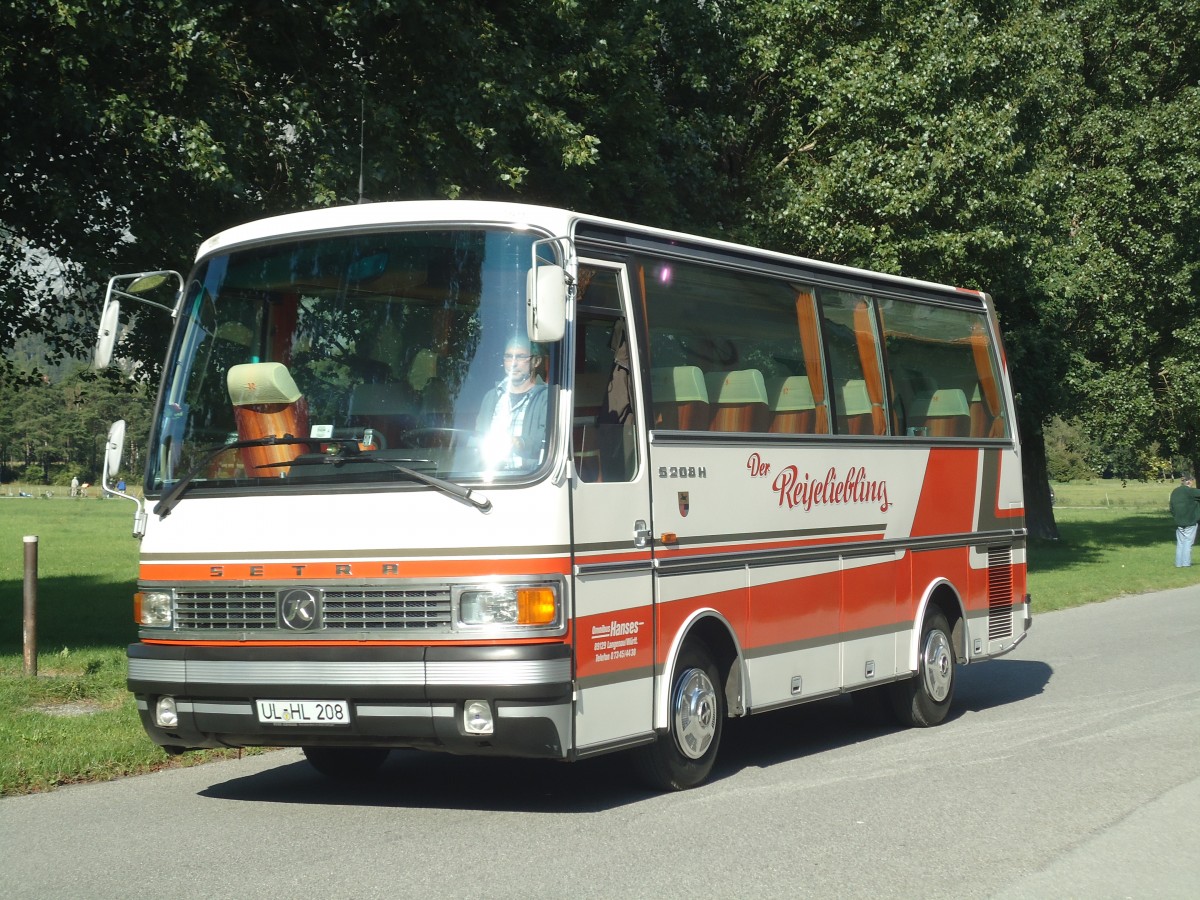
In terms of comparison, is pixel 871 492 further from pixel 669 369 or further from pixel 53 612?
pixel 53 612

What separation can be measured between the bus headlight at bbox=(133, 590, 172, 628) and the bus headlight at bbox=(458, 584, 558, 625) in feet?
5.59

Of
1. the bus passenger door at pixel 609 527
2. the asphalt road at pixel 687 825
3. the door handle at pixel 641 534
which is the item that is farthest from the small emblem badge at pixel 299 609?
the door handle at pixel 641 534

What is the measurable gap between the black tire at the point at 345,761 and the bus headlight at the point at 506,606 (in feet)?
6.70

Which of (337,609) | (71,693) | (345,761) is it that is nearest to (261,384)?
(337,609)

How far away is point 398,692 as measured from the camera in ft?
24.2

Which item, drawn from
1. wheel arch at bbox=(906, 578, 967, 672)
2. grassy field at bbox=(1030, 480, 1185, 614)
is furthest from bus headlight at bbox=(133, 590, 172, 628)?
grassy field at bbox=(1030, 480, 1185, 614)

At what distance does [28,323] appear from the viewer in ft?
58.0

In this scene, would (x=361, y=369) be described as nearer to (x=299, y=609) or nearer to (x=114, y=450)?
(x=299, y=609)

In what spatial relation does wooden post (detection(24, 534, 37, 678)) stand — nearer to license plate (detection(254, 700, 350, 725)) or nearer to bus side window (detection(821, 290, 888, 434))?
license plate (detection(254, 700, 350, 725))

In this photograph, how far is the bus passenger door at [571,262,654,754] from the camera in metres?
7.66

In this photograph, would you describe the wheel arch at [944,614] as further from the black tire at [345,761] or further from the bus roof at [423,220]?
the black tire at [345,761]

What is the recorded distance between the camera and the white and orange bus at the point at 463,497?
741 cm

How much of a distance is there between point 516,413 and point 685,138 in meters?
14.8

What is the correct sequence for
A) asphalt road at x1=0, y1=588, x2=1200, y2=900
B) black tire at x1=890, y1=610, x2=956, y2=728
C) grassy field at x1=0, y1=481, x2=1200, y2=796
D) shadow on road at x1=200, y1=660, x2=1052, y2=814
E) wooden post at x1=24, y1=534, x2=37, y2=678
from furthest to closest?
wooden post at x1=24, y1=534, x2=37, y2=678 → black tire at x1=890, y1=610, x2=956, y2=728 → grassy field at x1=0, y1=481, x2=1200, y2=796 → shadow on road at x1=200, y1=660, x2=1052, y2=814 → asphalt road at x1=0, y1=588, x2=1200, y2=900
